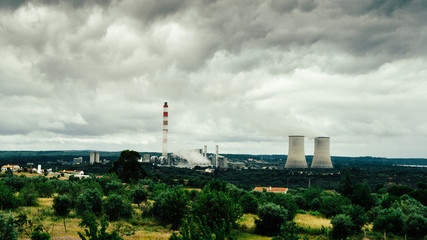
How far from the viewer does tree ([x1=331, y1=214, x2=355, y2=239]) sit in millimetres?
25789

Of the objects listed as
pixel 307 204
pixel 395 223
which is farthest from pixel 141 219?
pixel 307 204

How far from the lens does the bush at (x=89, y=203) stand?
2872cm

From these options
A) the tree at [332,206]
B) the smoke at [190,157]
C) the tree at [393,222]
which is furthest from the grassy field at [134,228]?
the smoke at [190,157]

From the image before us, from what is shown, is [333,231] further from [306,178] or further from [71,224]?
[306,178]

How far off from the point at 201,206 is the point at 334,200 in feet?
78.4

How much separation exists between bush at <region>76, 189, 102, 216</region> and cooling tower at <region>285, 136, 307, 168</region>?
238 feet

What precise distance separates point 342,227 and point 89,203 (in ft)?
72.2

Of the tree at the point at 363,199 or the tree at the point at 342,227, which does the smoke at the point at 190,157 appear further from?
the tree at the point at 342,227

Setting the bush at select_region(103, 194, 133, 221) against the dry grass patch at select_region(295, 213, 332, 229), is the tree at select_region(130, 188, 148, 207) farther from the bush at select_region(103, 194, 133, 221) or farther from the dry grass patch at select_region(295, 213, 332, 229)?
the dry grass patch at select_region(295, 213, 332, 229)

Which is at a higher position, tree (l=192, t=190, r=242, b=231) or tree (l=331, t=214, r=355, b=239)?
tree (l=192, t=190, r=242, b=231)

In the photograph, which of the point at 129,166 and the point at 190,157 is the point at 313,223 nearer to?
the point at 129,166

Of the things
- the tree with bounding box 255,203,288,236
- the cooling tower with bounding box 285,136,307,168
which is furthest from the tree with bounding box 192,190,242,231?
the cooling tower with bounding box 285,136,307,168

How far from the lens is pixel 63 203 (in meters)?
28.7

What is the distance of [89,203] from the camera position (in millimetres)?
Answer: 28844
